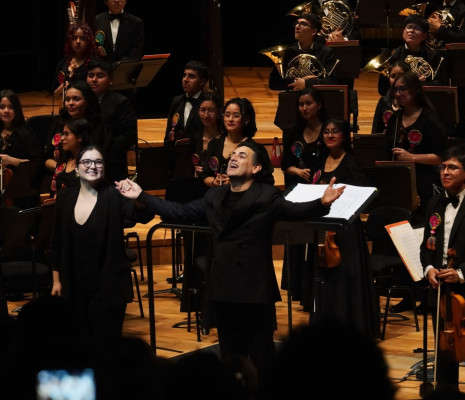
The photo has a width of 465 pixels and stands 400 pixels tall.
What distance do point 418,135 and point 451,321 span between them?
2034 mm

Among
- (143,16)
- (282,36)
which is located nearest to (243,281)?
(143,16)

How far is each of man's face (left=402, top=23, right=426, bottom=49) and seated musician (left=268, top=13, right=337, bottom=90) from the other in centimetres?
61

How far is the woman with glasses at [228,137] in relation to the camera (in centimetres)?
698

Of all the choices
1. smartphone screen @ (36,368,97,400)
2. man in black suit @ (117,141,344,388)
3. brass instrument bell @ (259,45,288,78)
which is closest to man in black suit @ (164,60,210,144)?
brass instrument bell @ (259,45,288,78)

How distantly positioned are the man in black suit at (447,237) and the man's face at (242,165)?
95 cm

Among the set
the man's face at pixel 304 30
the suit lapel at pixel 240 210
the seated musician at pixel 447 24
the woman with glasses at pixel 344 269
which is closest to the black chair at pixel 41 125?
the man's face at pixel 304 30

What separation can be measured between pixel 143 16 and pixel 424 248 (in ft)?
22.6

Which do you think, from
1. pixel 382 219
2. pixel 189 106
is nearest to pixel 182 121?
pixel 189 106

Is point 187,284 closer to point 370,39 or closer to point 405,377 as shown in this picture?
point 405,377

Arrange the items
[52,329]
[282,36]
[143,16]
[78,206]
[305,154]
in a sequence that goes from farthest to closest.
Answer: [282,36], [143,16], [305,154], [78,206], [52,329]

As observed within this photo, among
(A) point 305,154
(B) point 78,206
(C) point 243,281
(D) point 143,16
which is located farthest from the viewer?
(D) point 143,16

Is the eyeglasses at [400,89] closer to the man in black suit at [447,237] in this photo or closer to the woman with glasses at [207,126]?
the woman with glasses at [207,126]

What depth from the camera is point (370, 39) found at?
40.5ft

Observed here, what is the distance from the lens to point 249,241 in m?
5.45
